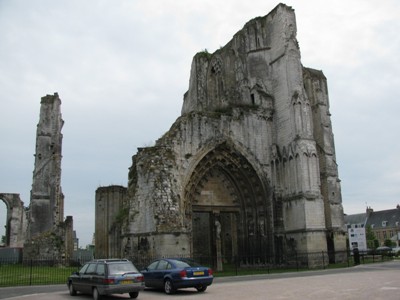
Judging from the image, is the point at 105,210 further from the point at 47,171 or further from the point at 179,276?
the point at 179,276

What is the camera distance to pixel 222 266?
23.2 metres

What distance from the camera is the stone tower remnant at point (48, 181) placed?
2780 cm

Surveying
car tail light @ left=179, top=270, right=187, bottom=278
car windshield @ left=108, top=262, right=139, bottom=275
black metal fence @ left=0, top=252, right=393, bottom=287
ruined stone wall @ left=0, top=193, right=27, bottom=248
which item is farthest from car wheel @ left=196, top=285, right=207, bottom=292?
ruined stone wall @ left=0, top=193, right=27, bottom=248

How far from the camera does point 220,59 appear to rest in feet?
101

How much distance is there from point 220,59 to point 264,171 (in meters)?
9.87

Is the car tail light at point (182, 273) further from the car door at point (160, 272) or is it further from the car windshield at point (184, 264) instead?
the car door at point (160, 272)

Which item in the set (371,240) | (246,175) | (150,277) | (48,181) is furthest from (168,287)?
(371,240)

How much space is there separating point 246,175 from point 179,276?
43.3 feet

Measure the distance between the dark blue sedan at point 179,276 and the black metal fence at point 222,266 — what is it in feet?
19.5

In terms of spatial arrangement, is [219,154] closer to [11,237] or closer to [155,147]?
[155,147]

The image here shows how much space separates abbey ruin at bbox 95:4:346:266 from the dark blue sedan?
22.0 ft

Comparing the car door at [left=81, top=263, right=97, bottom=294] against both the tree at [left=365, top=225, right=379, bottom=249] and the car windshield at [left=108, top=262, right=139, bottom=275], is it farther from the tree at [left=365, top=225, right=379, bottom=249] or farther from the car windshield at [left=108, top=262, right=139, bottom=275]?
the tree at [left=365, top=225, right=379, bottom=249]

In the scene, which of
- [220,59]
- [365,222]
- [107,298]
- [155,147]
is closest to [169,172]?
[155,147]

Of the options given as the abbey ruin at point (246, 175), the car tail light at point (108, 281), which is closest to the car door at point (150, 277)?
the car tail light at point (108, 281)
